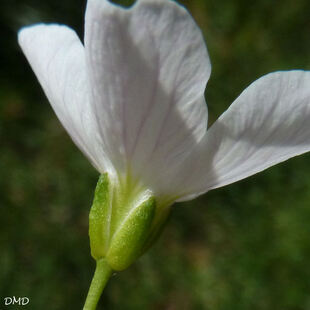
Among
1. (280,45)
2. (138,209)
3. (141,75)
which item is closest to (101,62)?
(141,75)

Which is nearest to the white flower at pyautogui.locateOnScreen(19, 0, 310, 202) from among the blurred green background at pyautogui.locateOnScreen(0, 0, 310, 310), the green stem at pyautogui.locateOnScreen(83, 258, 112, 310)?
the green stem at pyautogui.locateOnScreen(83, 258, 112, 310)

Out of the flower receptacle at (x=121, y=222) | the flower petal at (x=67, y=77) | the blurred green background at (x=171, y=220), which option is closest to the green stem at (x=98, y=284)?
the flower receptacle at (x=121, y=222)

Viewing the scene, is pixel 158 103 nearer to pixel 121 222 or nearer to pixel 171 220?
pixel 121 222

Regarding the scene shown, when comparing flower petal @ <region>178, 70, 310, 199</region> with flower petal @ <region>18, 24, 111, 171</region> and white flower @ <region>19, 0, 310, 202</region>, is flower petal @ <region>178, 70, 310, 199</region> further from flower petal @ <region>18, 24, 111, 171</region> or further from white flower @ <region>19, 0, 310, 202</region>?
flower petal @ <region>18, 24, 111, 171</region>

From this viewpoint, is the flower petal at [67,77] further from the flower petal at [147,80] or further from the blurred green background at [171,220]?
the blurred green background at [171,220]

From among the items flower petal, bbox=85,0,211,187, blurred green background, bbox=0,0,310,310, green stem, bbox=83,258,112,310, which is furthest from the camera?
blurred green background, bbox=0,0,310,310

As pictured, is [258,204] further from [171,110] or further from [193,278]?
[171,110]
